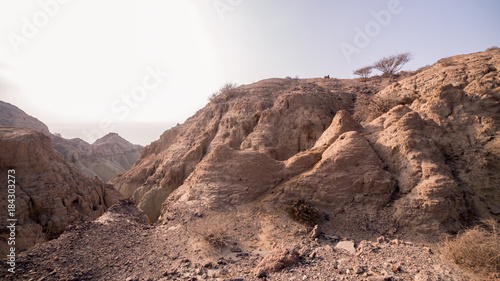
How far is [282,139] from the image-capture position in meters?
12.5

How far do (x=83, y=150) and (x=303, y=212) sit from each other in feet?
142

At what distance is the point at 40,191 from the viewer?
10.1 meters

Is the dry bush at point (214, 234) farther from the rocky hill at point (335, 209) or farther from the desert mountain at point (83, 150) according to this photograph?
the desert mountain at point (83, 150)

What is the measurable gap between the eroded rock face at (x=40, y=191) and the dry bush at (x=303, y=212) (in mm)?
10391

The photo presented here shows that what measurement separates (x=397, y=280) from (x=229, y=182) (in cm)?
514

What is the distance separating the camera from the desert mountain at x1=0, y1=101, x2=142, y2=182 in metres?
32.3

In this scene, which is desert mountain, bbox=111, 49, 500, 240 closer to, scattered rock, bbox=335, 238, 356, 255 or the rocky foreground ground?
scattered rock, bbox=335, 238, 356, 255

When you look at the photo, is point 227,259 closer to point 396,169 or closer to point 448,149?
point 396,169

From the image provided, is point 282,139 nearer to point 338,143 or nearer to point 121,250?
point 338,143

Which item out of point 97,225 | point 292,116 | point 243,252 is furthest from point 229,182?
point 292,116

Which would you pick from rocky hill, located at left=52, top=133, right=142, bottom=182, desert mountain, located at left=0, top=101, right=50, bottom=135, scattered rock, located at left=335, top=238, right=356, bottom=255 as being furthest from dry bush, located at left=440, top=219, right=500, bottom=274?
desert mountain, located at left=0, top=101, right=50, bottom=135

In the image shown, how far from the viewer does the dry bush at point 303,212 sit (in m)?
5.69

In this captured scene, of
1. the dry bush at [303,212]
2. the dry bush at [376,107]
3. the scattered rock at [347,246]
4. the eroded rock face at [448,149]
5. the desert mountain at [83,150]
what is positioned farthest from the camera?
the desert mountain at [83,150]

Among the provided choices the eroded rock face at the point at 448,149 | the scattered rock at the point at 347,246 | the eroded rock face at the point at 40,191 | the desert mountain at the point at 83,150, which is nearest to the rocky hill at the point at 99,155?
the desert mountain at the point at 83,150
